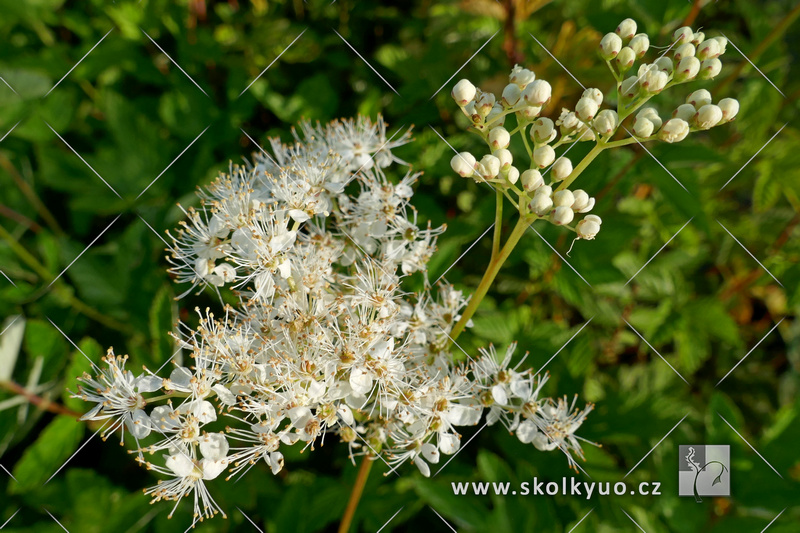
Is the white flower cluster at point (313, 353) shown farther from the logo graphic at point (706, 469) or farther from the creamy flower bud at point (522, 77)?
the logo graphic at point (706, 469)

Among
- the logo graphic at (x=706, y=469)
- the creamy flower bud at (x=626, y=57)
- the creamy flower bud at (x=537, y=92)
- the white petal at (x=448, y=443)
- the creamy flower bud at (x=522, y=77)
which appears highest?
the creamy flower bud at (x=522, y=77)

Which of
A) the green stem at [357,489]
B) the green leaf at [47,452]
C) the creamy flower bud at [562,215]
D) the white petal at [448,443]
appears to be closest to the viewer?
the creamy flower bud at [562,215]

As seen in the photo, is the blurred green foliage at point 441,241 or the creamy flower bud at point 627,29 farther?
the blurred green foliage at point 441,241

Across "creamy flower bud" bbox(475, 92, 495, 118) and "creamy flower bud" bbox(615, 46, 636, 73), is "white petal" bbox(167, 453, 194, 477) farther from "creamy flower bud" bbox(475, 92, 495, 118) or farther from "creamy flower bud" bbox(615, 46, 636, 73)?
"creamy flower bud" bbox(615, 46, 636, 73)

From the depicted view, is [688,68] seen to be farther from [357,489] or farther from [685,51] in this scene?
[357,489]

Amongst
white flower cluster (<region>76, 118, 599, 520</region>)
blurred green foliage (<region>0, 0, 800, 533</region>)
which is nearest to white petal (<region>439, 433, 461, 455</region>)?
white flower cluster (<region>76, 118, 599, 520</region>)

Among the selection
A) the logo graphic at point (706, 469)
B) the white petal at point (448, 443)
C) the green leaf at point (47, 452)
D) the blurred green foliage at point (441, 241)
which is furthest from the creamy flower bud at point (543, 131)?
the green leaf at point (47, 452)
